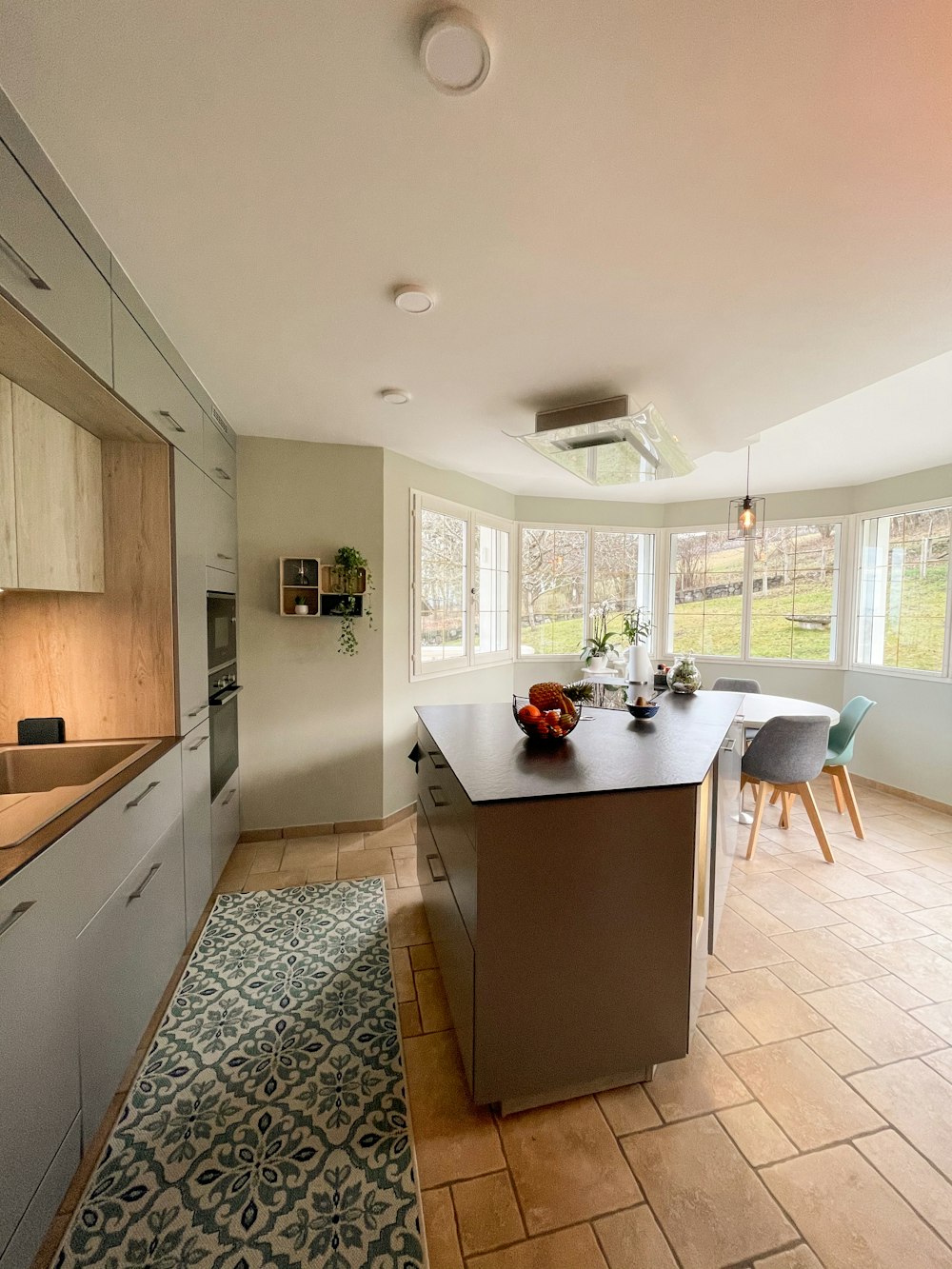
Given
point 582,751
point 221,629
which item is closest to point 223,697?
point 221,629

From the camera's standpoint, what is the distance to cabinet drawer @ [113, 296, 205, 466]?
1558 millimetres

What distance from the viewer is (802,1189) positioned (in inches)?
51.8

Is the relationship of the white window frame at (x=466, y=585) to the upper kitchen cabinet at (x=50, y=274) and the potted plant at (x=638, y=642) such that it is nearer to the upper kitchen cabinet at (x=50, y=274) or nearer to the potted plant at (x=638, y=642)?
the potted plant at (x=638, y=642)

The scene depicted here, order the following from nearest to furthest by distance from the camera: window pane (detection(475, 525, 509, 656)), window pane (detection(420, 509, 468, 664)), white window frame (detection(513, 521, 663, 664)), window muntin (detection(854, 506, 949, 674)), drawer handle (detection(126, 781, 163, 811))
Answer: drawer handle (detection(126, 781, 163, 811)), window pane (detection(420, 509, 468, 664)), window muntin (detection(854, 506, 949, 674)), window pane (detection(475, 525, 509, 656)), white window frame (detection(513, 521, 663, 664))

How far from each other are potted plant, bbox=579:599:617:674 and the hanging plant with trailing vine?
263 cm

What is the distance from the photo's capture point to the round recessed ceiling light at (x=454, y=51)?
89 centimetres

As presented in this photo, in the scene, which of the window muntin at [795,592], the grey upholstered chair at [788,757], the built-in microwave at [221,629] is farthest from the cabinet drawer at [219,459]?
the window muntin at [795,592]

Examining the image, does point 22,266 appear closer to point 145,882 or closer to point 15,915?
point 15,915

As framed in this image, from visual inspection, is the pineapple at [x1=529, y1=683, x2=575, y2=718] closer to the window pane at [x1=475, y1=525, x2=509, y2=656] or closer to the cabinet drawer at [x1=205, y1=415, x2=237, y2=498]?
the cabinet drawer at [x1=205, y1=415, x2=237, y2=498]

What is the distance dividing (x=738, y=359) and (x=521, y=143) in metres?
1.33

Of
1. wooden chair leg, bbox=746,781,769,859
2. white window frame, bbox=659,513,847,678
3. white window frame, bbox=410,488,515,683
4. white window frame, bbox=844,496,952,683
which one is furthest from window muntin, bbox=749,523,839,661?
white window frame, bbox=410,488,515,683

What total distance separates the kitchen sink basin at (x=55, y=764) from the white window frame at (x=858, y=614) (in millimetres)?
5037

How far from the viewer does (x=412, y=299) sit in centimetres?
170

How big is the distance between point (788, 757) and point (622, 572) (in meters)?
2.80
